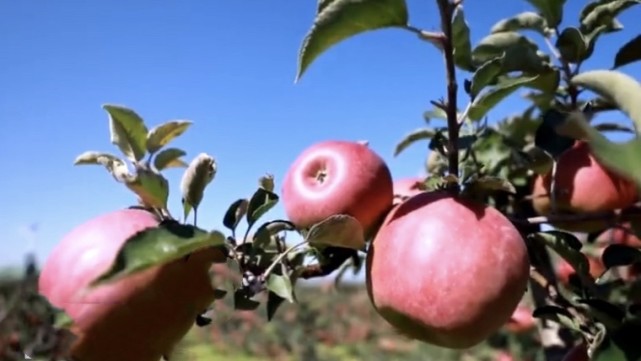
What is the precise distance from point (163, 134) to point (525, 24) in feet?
1.74

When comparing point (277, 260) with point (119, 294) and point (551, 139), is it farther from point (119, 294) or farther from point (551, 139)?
point (551, 139)

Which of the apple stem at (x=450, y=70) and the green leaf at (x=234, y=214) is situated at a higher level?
the apple stem at (x=450, y=70)

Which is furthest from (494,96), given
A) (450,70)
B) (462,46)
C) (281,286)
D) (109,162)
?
(109,162)

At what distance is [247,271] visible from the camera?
2.40 ft

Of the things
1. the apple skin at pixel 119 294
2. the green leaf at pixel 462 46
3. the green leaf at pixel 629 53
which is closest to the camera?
the apple skin at pixel 119 294

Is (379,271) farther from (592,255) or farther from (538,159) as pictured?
(592,255)

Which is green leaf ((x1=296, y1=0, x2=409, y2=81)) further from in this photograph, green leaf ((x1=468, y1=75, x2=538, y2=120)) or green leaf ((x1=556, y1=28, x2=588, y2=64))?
green leaf ((x1=556, y1=28, x2=588, y2=64))

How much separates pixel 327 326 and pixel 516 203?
5.63 metres

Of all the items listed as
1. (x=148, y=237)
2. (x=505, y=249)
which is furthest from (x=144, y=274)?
(x=505, y=249)

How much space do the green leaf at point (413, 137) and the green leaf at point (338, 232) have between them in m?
0.42

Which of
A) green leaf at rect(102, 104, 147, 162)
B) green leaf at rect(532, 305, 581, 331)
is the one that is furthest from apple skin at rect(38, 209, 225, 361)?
green leaf at rect(532, 305, 581, 331)

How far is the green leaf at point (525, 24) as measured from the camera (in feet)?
3.33

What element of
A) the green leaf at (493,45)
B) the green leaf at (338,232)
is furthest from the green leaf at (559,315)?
the green leaf at (493,45)

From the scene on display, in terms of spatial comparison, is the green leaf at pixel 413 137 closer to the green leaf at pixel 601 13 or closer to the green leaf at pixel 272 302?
the green leaf at pixel 601 13
